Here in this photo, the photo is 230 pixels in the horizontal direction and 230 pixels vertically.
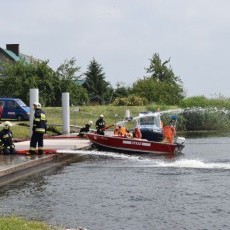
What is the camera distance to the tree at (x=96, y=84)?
313ft

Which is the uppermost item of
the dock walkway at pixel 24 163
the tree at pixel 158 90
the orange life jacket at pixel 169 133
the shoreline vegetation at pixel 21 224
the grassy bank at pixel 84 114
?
the tree at pixel 158 90

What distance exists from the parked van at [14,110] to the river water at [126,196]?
22.8 metres

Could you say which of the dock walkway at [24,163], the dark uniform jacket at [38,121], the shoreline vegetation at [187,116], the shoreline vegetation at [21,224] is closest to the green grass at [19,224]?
the shoreline vegetation at [21,224]

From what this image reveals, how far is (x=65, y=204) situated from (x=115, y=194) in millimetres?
1884

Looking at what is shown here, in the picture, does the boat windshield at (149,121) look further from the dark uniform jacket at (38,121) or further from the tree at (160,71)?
the tree at (160,71)

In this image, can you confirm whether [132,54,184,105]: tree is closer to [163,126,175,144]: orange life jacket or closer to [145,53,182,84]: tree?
[145,53,182,84]: tree

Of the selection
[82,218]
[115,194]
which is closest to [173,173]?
[115,194]

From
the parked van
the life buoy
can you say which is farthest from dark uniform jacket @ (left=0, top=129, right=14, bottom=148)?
the parked van

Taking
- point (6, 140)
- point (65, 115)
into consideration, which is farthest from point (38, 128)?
point (65, 115)

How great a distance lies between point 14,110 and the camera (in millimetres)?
45469

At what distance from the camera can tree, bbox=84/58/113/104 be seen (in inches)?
3752

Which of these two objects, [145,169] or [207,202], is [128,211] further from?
[145,169]

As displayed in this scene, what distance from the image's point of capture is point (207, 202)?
14.4 m

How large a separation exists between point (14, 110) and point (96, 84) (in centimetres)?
5126
